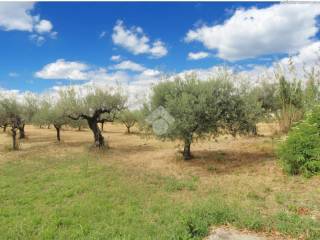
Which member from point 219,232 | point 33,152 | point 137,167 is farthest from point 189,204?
point 33,152

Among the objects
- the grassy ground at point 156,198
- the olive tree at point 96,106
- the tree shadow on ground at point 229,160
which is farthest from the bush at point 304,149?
the olive tree at point 96,106

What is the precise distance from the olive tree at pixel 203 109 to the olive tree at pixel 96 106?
7.97 meters

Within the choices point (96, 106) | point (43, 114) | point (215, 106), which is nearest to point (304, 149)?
point (215, 106)

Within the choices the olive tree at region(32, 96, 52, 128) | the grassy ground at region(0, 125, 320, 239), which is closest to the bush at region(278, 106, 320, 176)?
the grassy ground at region(0, 125, 320, 239)

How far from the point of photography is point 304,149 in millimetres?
12688

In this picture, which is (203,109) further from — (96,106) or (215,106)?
(96,106)

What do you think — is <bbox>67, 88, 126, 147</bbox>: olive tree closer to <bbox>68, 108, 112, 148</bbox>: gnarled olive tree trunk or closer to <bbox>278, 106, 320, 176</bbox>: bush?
<bbox>68, 108, 112, 148</bbox>: gnarled olive tree trunk

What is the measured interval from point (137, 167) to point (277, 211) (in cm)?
934

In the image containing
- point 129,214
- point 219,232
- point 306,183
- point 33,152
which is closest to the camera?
point 219,232

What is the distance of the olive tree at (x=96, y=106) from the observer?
25344 millimetres

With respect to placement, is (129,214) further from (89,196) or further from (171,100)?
(171,100)

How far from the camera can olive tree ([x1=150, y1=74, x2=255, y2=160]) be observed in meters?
16.9

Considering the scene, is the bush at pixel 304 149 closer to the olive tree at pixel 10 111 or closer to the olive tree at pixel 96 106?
the olive tree at pixel 96 106

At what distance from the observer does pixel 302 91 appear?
17.1 m
